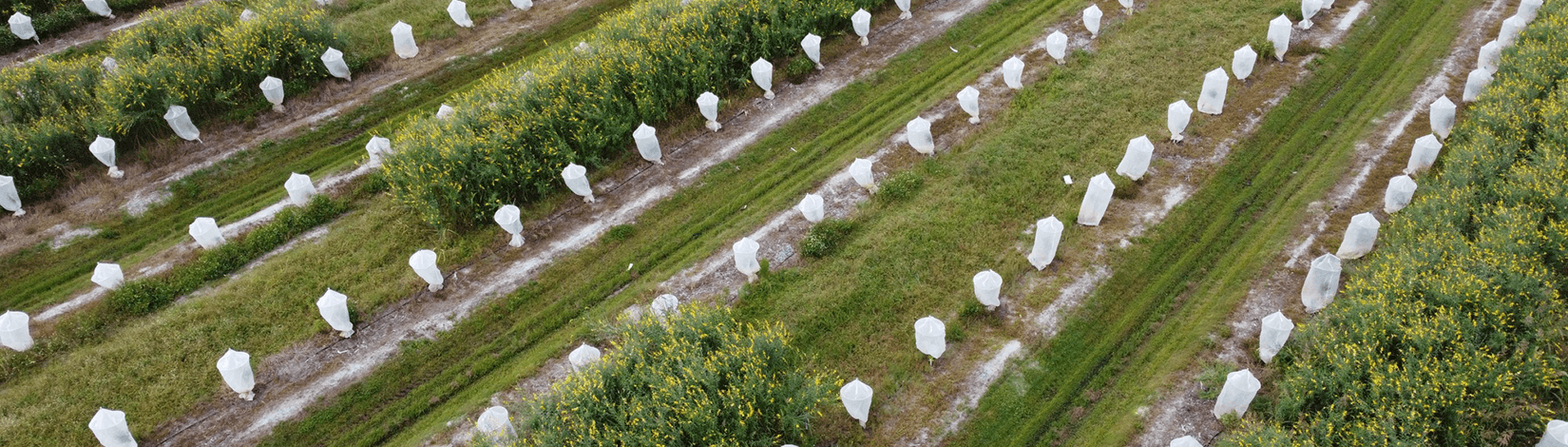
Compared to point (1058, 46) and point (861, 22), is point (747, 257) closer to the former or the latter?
point (861, 22)

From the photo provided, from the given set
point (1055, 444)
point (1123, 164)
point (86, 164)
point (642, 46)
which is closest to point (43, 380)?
point (86, 164)

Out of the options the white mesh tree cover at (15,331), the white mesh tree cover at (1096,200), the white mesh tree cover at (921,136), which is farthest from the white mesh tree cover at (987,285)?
the white mesh tree cover at (15,331)

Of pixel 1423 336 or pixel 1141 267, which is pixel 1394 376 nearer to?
pixel 1423 336

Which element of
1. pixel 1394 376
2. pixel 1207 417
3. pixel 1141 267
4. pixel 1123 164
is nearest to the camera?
pixel 1394 376

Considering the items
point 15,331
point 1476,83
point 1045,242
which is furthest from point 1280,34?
point 15,331

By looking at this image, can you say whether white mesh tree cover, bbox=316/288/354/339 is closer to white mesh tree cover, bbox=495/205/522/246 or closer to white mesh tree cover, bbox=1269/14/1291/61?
white mesh tree cover, bbox=495/205/522/246
